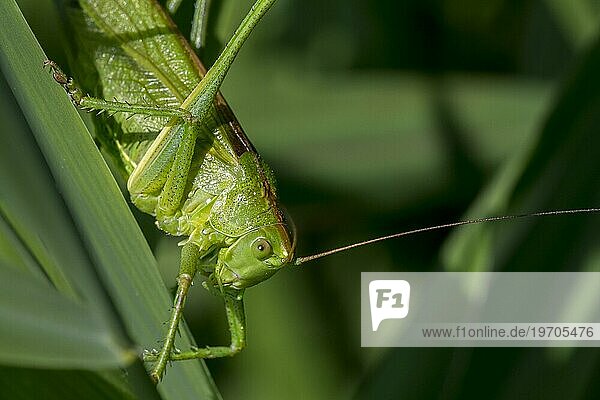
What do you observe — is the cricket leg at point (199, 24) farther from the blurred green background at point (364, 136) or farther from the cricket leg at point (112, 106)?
the cricket leg at point (112, 106)

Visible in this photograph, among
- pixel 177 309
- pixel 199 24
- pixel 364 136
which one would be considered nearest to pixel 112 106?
pixel 199 24

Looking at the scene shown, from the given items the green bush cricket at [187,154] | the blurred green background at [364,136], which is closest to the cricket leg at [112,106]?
the green bush cricket at [187,154]

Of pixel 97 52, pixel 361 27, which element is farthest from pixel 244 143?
pixel 361 27

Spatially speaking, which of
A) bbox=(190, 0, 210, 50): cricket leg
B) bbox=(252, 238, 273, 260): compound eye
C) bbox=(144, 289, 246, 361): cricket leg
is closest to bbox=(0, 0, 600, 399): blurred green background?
bbox=(190, 0, 210, 50): cricket leg

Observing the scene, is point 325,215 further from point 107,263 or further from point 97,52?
point 107,263

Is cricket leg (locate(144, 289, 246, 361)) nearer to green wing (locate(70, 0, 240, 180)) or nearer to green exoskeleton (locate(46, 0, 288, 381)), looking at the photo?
green exoskeleton (locate(46, 0, 288, 381))

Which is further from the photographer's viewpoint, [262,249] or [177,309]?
[262,249]

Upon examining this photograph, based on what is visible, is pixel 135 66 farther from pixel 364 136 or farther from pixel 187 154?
pixel 364 136
